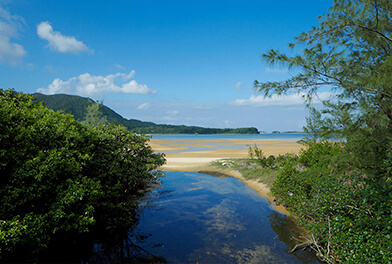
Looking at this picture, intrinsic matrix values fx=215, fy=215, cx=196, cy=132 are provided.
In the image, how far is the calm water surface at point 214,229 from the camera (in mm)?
6910

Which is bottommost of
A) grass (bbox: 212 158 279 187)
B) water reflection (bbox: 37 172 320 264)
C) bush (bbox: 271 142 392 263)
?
water reflection (bbox: 37 172 320 264)

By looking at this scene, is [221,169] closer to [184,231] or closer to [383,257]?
[184,231]

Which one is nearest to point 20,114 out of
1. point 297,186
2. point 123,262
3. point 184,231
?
point 123,262

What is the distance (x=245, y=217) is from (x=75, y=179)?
736 cm

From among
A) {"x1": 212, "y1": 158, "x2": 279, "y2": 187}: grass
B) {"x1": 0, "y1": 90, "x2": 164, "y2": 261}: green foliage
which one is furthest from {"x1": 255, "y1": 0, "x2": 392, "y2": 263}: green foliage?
{"x1": 212, "y1": 158, "x2": 279, "y2": 187}: grass

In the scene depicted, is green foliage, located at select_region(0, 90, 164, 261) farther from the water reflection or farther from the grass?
the grass

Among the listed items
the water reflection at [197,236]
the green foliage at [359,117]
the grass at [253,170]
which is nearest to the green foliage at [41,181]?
the water reflection at [197,236]

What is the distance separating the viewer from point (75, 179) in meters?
6.30

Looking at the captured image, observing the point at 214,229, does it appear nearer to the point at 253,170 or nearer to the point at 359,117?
the point at 359,117

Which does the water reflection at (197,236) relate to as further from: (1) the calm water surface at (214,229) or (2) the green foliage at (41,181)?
(2) the green foliage at (41,181)

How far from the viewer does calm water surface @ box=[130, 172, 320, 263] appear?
6910 mm

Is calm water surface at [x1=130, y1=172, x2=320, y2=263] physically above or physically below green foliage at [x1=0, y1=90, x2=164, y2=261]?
below

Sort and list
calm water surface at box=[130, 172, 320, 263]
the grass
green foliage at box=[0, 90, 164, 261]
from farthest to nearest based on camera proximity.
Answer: the grass
calm water surface at box=[130, 172, 320, 263]
green foliage at box=[0, 90, 164, 261]

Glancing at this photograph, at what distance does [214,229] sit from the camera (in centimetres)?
873
